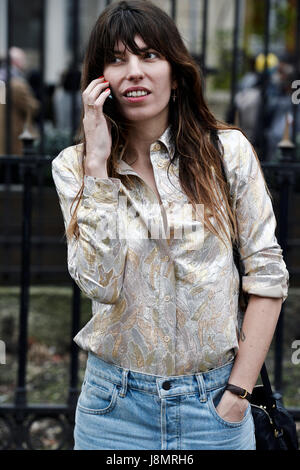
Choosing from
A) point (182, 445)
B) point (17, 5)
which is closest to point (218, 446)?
point (182, 445)

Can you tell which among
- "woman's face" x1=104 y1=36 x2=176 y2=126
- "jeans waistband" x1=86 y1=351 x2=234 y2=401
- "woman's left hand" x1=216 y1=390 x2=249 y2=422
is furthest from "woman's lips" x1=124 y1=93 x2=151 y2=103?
"woman's left hand" x1=216 y1=390 x2=249 y2=422

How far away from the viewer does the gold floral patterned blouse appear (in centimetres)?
202

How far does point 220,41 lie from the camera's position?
1010 centimetres

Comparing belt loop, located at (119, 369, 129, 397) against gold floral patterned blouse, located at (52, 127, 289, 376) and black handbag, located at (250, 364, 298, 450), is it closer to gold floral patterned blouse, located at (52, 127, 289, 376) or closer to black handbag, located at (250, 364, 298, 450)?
gold floral patterned blouse, located at (52, 127, 289, 376)

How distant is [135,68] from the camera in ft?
6.91

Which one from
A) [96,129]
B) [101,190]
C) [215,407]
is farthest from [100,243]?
[215,407]

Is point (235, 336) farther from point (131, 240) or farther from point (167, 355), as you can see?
point (131, 240)

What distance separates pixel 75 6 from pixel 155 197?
2309 mm

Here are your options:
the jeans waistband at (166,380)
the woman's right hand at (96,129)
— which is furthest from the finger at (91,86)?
the jeans waistband at (166,380)

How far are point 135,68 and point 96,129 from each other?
21 centimetres

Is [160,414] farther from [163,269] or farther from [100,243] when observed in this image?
[100,243]

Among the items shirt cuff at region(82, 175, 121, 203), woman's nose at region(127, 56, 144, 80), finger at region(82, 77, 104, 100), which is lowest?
shirt cuff at region(82, 175, 121, 203)

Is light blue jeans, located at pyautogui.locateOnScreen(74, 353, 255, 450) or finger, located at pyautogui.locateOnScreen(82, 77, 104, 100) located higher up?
finger, located at pyautogui.locateOnScreen(82, 77, 104, 100)

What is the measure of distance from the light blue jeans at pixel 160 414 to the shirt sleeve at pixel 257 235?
27 centimetres
